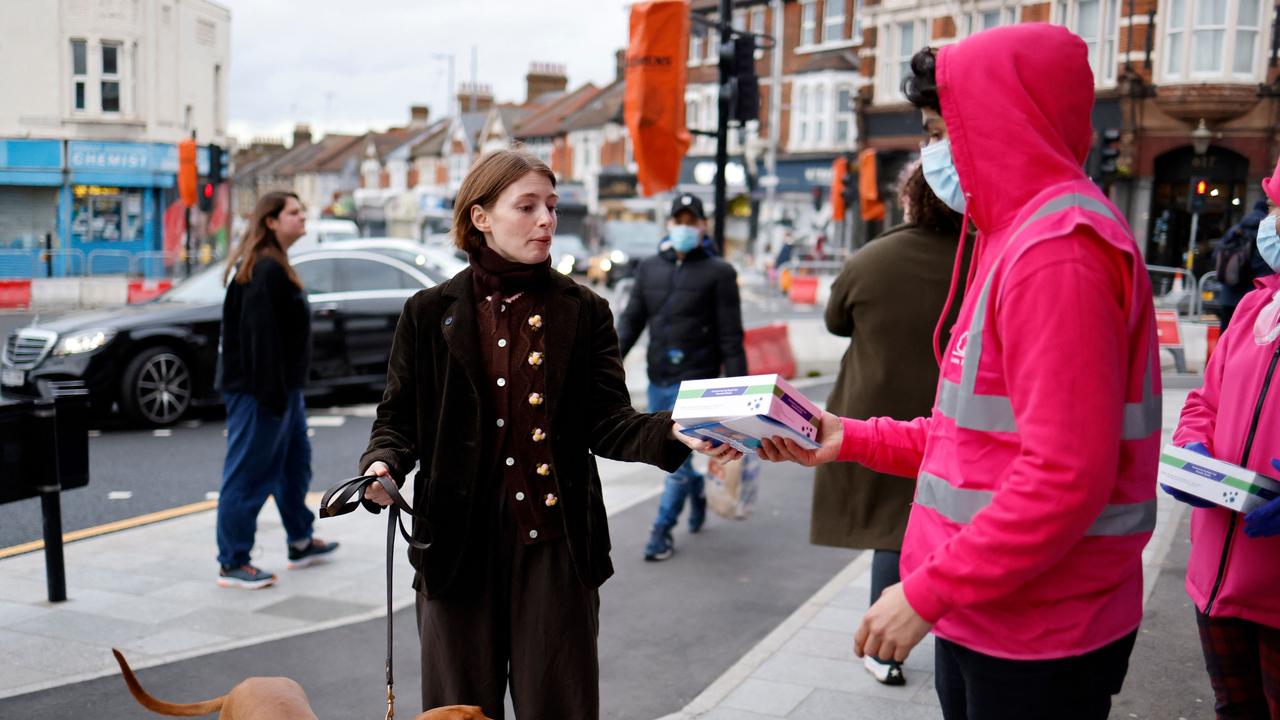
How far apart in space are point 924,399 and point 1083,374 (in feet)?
8.96

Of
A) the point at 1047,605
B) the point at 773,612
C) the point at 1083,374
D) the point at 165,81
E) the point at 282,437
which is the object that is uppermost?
the point at 165,81

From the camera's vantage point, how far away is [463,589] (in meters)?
2.98

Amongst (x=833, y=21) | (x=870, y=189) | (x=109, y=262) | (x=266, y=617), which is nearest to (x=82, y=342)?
(x=266, y=617)

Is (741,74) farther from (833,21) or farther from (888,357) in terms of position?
(833,21)

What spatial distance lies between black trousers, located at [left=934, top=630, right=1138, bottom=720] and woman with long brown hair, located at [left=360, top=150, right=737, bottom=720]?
1.01 metres

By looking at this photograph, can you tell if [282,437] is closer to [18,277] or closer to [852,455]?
[852,455]

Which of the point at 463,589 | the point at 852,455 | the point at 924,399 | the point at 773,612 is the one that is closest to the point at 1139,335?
the point at 852,455

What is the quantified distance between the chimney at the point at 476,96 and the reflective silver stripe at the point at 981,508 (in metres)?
77.6

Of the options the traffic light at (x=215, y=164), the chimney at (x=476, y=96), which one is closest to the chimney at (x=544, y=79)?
the chimney at (x=476, y=96)

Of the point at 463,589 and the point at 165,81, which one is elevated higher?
the point at 165,81

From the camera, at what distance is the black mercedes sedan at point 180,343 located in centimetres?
1078

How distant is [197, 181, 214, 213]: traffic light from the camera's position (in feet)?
83.8

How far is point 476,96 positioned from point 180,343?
69490mm

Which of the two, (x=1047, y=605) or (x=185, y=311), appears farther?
(x=185, y=311)
